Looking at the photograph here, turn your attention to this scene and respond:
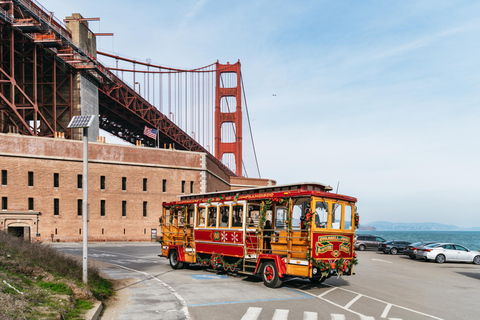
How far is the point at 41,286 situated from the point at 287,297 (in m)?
6.84

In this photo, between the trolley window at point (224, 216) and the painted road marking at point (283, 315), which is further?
the trolley window at point (224, 216)

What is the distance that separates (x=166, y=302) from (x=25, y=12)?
4374 cm

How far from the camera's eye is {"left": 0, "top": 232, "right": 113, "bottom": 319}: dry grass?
8516mm

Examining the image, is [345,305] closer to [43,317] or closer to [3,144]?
[43,317]

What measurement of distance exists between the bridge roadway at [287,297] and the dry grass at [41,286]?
0.87 meters

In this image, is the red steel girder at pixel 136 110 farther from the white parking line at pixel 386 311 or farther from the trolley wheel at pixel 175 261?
the white parking line at pixel 386 311

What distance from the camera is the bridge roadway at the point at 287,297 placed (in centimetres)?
1088

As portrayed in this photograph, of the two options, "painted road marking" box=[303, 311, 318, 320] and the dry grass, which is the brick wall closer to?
the dry grass

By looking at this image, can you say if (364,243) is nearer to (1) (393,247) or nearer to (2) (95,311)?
(1) (393,247)

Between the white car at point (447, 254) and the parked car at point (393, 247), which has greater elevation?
the white car at point (447, 254)

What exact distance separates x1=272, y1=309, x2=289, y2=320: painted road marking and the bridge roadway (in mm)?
17

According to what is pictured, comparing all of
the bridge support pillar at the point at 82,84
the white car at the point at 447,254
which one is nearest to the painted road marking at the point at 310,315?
the white car at the point at 447,254

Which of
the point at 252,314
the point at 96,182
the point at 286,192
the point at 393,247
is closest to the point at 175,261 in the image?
the point at 286,192

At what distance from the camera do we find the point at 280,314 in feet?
35.1
